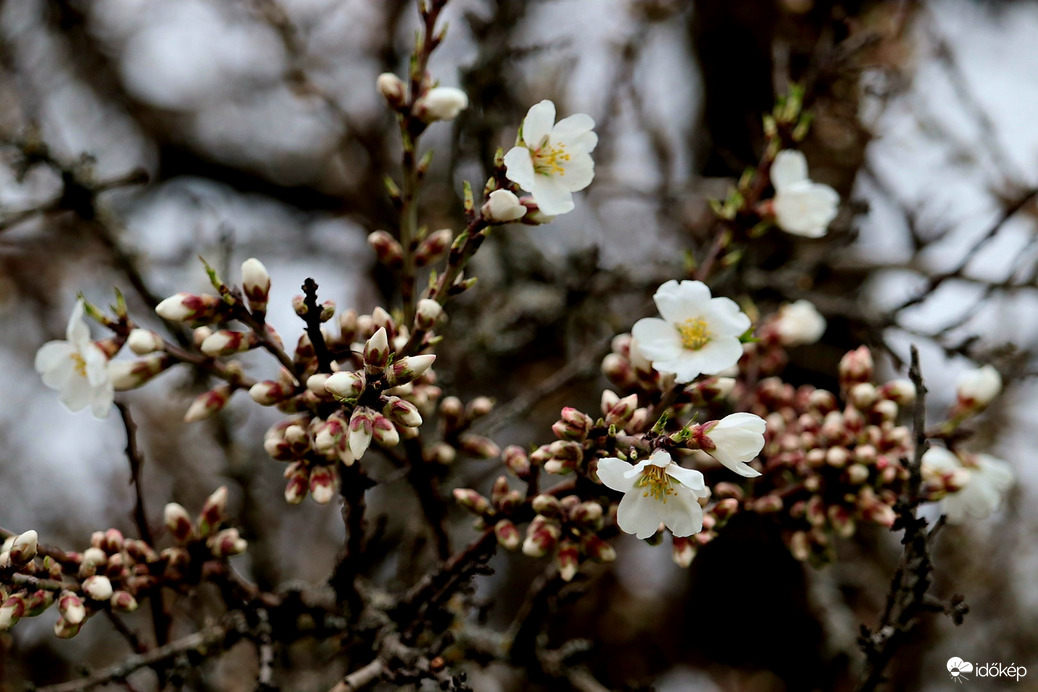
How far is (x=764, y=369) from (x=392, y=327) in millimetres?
1289

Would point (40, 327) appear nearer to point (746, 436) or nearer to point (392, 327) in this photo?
point (392, 327)

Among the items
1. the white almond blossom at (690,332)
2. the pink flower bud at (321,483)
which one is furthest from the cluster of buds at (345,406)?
the white almond blossom at (690,332)

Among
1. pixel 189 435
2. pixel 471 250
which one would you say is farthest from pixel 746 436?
pixel 189 435

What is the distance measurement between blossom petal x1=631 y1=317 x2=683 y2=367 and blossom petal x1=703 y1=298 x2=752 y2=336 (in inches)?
3.1

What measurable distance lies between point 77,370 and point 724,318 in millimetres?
1426

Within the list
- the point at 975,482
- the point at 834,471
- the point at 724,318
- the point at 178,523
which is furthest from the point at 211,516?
the point at 975,482

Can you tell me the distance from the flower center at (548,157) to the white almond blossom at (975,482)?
4.11ft

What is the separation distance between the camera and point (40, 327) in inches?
191

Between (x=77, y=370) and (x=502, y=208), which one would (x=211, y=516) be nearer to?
(x=77, y=370)

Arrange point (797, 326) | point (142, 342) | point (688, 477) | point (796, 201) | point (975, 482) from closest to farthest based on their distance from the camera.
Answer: point (688, 477)
point (142, 342)
point (975, 482)
point (796, 201)
point (797, 326)

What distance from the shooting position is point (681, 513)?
1346 mm

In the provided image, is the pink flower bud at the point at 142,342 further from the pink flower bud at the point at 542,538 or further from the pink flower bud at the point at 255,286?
the pink flower bud at the point at 542,538

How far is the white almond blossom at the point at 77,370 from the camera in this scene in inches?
58.7

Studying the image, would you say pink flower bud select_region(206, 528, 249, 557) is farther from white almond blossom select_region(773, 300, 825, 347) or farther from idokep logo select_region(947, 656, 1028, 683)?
idokep logo select_region(947, 656, 1028, 683)
